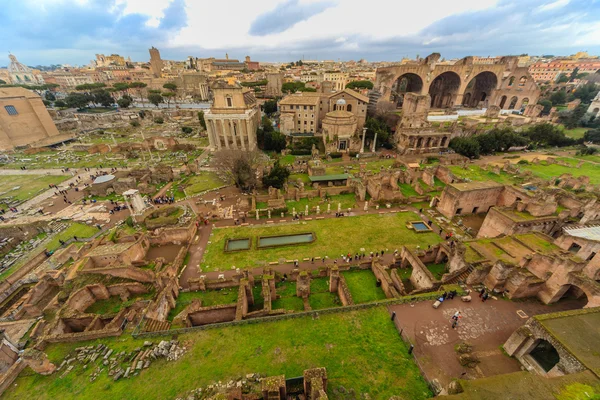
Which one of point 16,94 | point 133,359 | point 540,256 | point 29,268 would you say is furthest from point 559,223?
point 16,94

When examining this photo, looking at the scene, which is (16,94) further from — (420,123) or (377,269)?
(420,123)

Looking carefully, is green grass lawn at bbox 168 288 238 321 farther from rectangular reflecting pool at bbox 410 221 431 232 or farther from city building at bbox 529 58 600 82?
city building at bbox 529 58 600 82

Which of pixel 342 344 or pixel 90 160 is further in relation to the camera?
pixel 90 160

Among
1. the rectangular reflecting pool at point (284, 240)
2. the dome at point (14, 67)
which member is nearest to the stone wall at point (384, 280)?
the rectangular reflecting pool at point (284, 240)

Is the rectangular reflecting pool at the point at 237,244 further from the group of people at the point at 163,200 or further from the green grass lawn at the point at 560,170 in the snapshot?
the green grass lawn at the point at 560,170

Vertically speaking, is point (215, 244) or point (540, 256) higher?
point (540, 256)

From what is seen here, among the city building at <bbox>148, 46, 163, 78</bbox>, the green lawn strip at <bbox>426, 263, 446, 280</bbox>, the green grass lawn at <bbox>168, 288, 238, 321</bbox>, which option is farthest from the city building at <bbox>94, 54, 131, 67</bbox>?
the green lawn strip at <bbox>426, 263, 446, 280</bbox>

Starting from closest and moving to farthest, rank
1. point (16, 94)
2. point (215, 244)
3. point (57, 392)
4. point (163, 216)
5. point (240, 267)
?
point (57, 392), point (240, 267), point (215, 244), point (163, 216), point (16, 94)
